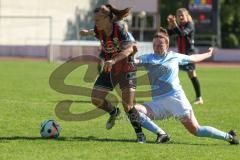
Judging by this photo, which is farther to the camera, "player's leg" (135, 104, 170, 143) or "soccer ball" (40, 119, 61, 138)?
"soccer ball" (40, 119, 61, 138)

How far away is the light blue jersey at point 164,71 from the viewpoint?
802 centimetres

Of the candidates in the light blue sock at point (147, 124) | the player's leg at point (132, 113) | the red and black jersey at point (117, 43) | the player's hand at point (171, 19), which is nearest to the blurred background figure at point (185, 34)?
the player's hand at point (171, 19)

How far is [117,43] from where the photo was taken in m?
8.00

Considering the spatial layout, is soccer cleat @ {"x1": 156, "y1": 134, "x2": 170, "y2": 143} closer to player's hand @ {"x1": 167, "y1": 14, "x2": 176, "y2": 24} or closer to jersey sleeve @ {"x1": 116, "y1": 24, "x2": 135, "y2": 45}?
jersey sleeve @ {"x1": 116, "y1": 24, "x2": 135, "y2": 45}

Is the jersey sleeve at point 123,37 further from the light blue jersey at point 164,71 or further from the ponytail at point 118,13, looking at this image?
the light blue jersey at point 164,71

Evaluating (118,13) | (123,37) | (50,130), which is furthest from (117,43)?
(50,130)

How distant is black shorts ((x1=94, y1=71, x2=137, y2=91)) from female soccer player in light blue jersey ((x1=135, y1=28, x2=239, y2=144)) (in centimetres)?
26

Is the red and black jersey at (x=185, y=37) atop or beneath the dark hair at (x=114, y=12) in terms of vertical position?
beneath

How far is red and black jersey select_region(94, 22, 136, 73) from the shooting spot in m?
7.96

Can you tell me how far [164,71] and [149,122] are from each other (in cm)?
71

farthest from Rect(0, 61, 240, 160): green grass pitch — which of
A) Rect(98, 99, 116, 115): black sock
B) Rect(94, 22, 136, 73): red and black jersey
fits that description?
Rect(94, 22, 136, 73): red and black jersey

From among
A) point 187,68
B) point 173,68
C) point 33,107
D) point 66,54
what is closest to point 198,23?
point 66,54

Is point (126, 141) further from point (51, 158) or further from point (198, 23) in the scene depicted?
point (198, 23)

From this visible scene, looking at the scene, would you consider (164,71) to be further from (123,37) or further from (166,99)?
(123,37)
